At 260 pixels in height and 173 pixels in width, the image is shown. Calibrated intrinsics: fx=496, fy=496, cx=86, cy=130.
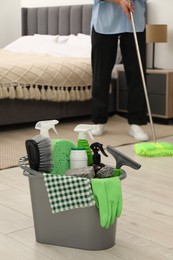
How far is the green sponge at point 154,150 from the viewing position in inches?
109

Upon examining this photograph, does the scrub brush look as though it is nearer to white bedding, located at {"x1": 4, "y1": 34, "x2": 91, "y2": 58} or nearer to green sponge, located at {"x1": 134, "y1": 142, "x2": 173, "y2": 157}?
green sponge, located at {"x1": 134, "y1": 142, "x2": 173, "y2": 157}

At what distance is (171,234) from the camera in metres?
1.64

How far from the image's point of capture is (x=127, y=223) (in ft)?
5.74

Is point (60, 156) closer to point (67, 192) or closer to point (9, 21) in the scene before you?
point (67, 192)

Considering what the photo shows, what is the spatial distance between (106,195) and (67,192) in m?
0.11

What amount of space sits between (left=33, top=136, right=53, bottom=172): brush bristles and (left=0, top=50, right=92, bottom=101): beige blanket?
1.94m

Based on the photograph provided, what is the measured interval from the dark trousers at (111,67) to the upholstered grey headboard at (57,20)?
4.94 ft

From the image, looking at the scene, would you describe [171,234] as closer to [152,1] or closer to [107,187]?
[107,187]

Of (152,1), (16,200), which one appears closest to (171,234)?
(16,200)

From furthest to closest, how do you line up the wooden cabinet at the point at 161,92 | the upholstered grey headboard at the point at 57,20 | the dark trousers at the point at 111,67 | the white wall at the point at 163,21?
the upholstered grey headboard at the point at 57,20, the white wall at the point at 163,21, the wooden cabinet at the point at 161,92, the dark trousers at the point at 111,67

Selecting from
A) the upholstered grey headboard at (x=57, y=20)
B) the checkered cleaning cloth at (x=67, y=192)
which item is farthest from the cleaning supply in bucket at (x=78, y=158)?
the upholstered grey headboard at (x=57, y=20)

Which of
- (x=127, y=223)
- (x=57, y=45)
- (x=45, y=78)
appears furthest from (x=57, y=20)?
(x=127, y=223)

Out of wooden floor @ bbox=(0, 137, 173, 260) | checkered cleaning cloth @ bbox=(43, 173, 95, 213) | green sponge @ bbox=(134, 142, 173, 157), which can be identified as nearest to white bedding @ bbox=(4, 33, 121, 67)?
green sponge @ bbox=(134, 142, 173, 157)

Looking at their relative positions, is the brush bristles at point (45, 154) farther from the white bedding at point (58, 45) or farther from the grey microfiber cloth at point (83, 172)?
the white bedding at point (58, 45)
